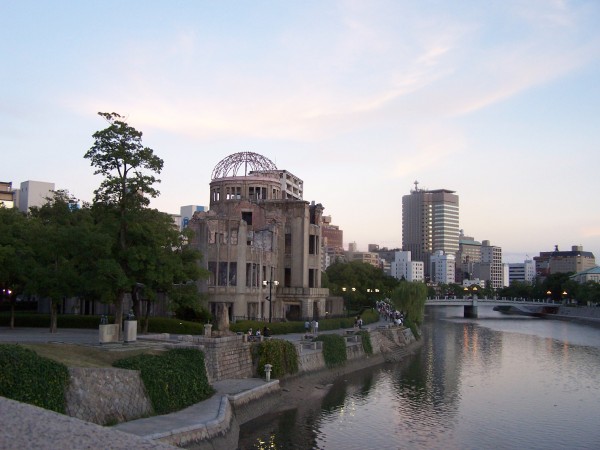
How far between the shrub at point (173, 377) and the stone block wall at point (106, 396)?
0.50m

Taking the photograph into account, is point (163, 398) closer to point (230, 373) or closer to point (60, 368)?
point (60, 368)

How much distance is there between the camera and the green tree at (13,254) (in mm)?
46875

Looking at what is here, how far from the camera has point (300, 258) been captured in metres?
72.9

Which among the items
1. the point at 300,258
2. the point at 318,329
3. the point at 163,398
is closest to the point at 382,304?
the point at 300,258

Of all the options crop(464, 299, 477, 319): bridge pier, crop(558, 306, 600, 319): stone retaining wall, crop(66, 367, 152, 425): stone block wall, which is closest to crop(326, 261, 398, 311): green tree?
crop(464, 299, 477, 319): bridge pier

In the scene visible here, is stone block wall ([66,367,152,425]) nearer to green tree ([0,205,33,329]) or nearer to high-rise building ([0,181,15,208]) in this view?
green tree ([0,205,33,329])

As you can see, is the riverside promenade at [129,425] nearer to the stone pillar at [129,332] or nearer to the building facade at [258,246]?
the stone pillar at [129,332]

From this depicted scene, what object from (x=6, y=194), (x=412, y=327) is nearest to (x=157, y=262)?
(x=412, y=327)

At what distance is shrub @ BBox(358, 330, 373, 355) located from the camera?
57.8 m

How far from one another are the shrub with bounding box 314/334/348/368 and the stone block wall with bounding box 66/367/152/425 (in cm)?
2344

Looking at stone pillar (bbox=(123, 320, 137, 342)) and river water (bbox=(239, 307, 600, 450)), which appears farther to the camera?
stone pillar (bbox=(123, 320, 137, 342))

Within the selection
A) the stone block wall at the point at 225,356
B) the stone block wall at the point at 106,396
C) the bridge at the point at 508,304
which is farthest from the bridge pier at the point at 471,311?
the stone block wall at the point at 106,396

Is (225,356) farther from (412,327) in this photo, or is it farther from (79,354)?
(412,327)

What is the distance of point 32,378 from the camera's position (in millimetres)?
22125
